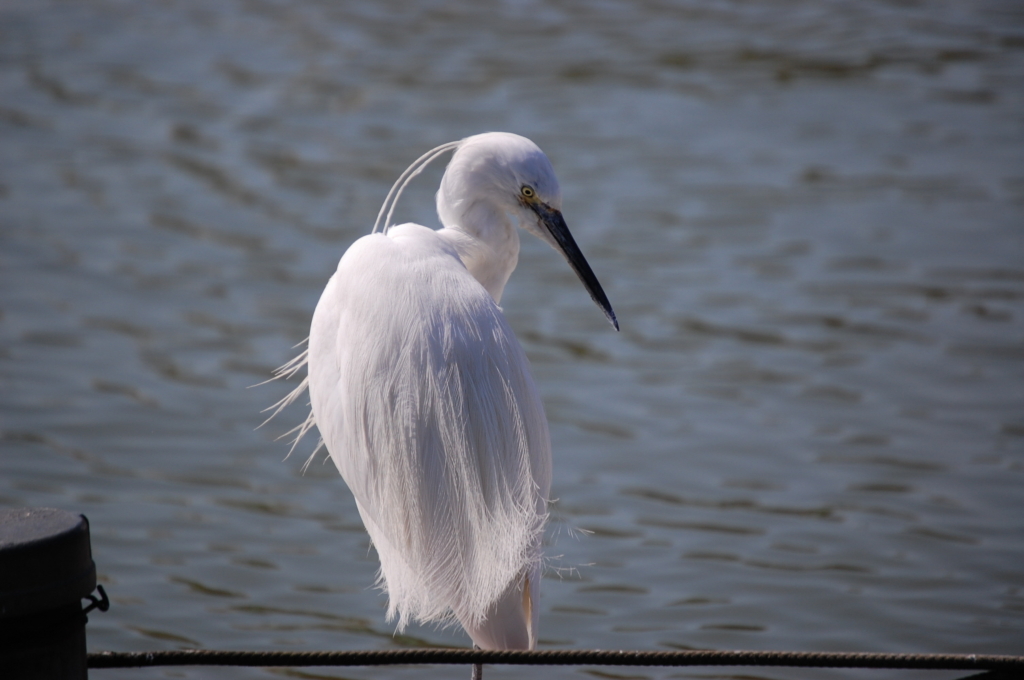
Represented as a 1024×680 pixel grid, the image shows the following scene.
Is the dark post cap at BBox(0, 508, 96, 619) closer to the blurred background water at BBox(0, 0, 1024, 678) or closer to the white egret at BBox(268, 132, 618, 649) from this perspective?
the white egret at BBox(268, 132, 618, 649)

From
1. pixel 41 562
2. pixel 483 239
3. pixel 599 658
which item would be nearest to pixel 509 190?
pixel 483 239

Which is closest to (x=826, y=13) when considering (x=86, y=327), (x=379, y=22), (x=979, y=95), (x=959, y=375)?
(x=979, y=95)

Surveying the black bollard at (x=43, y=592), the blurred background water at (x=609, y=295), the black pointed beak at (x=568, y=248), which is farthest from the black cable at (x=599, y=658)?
the blurred background water at (x=609, y=295)

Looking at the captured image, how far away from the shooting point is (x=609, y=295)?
5.48 m

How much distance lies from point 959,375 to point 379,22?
5598 millimetres

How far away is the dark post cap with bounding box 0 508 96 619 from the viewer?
1327mm

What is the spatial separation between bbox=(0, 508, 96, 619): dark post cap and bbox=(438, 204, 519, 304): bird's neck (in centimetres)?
107

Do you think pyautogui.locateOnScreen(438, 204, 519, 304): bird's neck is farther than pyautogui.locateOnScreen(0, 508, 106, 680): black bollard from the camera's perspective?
Yes

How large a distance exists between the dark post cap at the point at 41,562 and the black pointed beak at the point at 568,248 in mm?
1153

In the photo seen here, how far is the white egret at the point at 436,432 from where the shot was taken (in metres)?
1.92

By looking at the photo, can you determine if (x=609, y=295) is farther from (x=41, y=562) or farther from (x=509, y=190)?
(x=41, y=562)

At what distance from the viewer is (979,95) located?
25.8 ft

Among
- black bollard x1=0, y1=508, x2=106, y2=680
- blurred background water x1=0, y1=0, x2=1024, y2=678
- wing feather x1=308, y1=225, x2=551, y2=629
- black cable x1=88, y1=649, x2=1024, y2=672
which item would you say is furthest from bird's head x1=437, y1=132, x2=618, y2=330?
blurred background water x1=0, y1=0, x2=1024, y2=678

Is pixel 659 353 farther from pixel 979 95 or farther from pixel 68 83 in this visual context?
pixel 68 83
